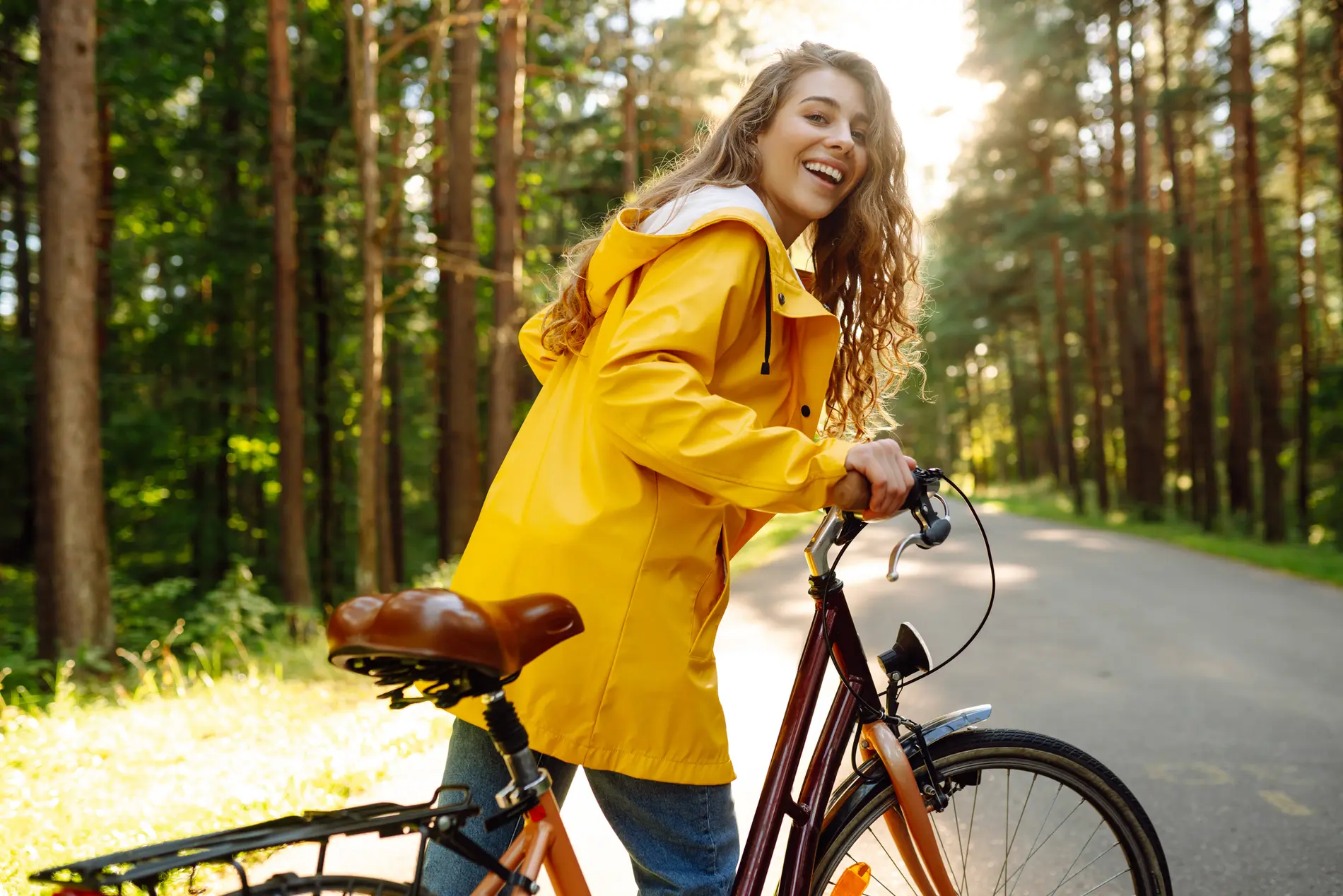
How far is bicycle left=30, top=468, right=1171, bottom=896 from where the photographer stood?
1372mm

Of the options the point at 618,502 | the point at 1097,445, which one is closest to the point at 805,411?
the point at 618,502

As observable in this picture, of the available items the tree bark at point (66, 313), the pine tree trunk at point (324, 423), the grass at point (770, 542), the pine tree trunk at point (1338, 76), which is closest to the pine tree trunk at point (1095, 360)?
the pine tree trunk at point (1338, 76)

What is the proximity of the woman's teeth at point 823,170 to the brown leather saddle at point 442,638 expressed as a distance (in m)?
1.06

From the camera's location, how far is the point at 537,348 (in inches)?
80.9

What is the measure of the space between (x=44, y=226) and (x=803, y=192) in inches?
301

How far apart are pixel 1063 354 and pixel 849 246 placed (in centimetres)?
2923

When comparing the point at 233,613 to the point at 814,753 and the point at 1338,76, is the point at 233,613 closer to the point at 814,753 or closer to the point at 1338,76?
the point at 814,753

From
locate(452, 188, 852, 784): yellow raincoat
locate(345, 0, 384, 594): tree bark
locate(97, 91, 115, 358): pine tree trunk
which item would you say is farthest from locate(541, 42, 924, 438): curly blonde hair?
locate(97, 91, 115, 358): pine tree trunk

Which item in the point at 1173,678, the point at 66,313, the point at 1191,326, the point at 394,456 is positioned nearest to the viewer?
the point at 1173,678

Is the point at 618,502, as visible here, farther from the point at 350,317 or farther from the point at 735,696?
the point at 350,317

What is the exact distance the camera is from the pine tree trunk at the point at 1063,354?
25298mm

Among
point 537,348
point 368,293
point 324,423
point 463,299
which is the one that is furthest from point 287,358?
point 537,348

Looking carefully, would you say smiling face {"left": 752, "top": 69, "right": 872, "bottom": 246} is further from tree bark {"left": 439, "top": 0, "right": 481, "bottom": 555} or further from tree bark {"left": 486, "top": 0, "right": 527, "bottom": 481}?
tree bark {"left": 439, "top": 0, "right": 481, "bottom": 555}

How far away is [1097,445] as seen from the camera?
2597 cm
